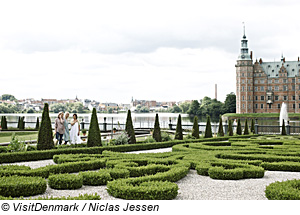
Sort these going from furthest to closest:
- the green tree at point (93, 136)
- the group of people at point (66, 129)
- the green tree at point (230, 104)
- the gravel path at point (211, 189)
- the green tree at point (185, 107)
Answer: the green tree at point (185, 107) → the green tree at point (230, 104) → the group of people at point (66, 129) → the green tree at point (93, 136) → the gravel path at point (211, 189)

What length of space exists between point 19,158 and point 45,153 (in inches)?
34.5

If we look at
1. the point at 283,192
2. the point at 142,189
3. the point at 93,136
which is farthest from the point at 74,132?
the point at 283,192

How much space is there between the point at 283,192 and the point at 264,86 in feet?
258

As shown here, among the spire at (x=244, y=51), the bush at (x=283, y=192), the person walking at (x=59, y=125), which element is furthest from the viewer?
the spire at (x=244, y=51)

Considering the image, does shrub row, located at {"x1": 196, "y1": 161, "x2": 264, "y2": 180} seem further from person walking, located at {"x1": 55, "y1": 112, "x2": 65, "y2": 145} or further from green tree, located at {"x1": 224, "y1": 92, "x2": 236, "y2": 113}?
green tree, located at {"x1": 224, "y1": 92, "x2": 236, "y2": 113}

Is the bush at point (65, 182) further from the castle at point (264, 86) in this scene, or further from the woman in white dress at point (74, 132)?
the castle at point (264, 86)

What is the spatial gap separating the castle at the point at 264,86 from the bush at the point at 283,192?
73483 mm

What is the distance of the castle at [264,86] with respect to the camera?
256 feet

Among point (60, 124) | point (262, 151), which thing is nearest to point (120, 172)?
point (262, 151)

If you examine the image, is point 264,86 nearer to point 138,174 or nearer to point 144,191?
point 138,174

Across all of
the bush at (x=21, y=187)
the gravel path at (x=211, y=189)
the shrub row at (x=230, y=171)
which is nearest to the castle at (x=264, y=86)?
the shrub row at (x=230, y=171)

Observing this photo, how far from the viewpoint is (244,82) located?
78688 millimetres

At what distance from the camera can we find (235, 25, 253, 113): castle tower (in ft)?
256

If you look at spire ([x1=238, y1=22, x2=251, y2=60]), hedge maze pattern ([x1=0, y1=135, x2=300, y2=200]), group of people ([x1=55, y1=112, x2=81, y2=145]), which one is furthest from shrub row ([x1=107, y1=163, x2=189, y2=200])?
spire ([x1=238, y1=22, x2=251, y2=60])
